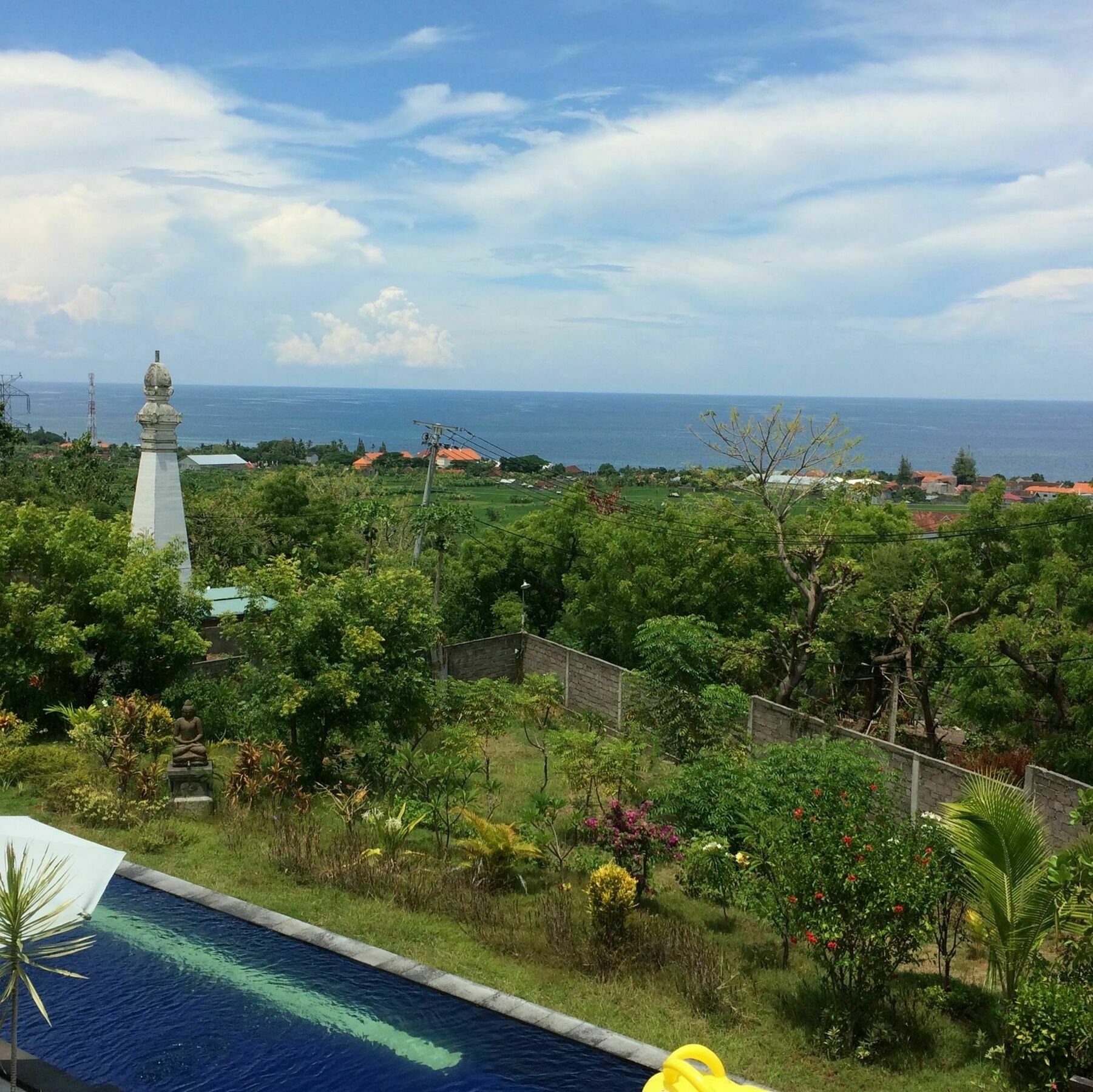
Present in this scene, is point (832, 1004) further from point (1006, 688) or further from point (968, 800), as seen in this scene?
point (1006, 688)

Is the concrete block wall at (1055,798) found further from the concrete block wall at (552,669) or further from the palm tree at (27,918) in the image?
the palm tree at (27,918)

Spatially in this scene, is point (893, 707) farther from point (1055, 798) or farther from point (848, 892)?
point (848, 892)

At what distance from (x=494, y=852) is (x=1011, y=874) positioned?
4.57 meters

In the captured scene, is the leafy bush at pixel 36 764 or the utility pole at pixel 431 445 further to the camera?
the utility pole at pixel 431 445

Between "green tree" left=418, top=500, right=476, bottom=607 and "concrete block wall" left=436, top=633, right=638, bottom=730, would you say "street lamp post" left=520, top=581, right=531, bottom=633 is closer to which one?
"concrete block wall" left=436, top=633, right=638, bottom=730

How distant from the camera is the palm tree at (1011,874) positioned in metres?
6.73

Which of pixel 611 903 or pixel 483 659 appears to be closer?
pixel 611 903

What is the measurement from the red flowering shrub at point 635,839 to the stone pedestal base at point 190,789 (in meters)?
4.66

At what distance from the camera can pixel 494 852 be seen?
955cm

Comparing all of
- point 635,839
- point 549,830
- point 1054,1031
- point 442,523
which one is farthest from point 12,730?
point 1054,1031

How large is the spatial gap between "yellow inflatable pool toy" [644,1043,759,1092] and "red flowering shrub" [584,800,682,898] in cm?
429

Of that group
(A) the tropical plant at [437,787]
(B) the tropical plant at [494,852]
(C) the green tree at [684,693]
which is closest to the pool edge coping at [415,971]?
(B) the tropical plant at [494,852]

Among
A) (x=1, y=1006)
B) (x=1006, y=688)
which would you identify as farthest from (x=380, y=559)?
(x=1, y=1006)

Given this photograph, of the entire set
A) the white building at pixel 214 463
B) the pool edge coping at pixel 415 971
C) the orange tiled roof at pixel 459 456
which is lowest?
the pool edge coping at pixel 415 971
